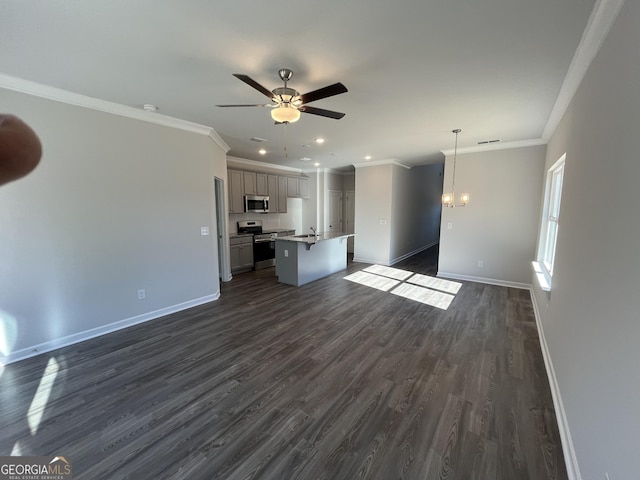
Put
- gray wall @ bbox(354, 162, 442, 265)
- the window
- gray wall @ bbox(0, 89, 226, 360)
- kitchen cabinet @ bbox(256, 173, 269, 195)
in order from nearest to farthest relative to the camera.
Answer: gray wall @ bbox(0, 89, 226, 360), the window, kitchen cabinet @ bbox(256, 173, 269, 195), gray wall @ bbox(354, 162, 442, 265)

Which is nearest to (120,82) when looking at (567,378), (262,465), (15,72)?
(15,72)

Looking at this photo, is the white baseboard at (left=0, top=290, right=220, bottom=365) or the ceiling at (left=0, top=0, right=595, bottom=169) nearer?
the ceiling at (left=0, top=0, right=595, bottom=169)

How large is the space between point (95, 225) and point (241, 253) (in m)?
3.16

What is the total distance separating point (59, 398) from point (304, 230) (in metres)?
6.47

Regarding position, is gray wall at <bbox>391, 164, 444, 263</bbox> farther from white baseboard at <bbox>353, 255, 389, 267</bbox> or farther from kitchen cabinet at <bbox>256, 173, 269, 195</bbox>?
kitchen cabinet at <bbox>256, 173, 269, 195</bbox>

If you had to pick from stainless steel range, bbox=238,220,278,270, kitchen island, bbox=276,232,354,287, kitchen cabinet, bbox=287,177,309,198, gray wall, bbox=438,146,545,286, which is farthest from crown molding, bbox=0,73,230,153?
gray wall, bbox=438,146,545,286

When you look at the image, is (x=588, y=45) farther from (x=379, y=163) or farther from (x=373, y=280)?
(x=379, y=163)

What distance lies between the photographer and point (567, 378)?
1883 mm

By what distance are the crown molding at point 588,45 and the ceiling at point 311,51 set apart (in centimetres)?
5

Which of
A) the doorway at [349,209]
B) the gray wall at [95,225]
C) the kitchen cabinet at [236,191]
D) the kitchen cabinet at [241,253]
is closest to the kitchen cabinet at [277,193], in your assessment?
the kitchen cabinet at [236,191]

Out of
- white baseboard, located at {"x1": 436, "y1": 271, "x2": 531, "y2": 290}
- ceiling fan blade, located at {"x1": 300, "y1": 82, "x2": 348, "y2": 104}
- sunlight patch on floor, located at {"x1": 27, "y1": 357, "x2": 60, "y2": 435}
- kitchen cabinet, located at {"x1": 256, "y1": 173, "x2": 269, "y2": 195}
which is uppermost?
ceiling fan blade, located at {"x1": 300, "y1": 82, "x2": 348, "y2": 104}

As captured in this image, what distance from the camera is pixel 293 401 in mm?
2105

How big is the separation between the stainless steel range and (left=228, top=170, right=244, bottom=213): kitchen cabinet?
1.60 feet

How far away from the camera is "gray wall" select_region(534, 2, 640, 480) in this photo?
1106 mm
